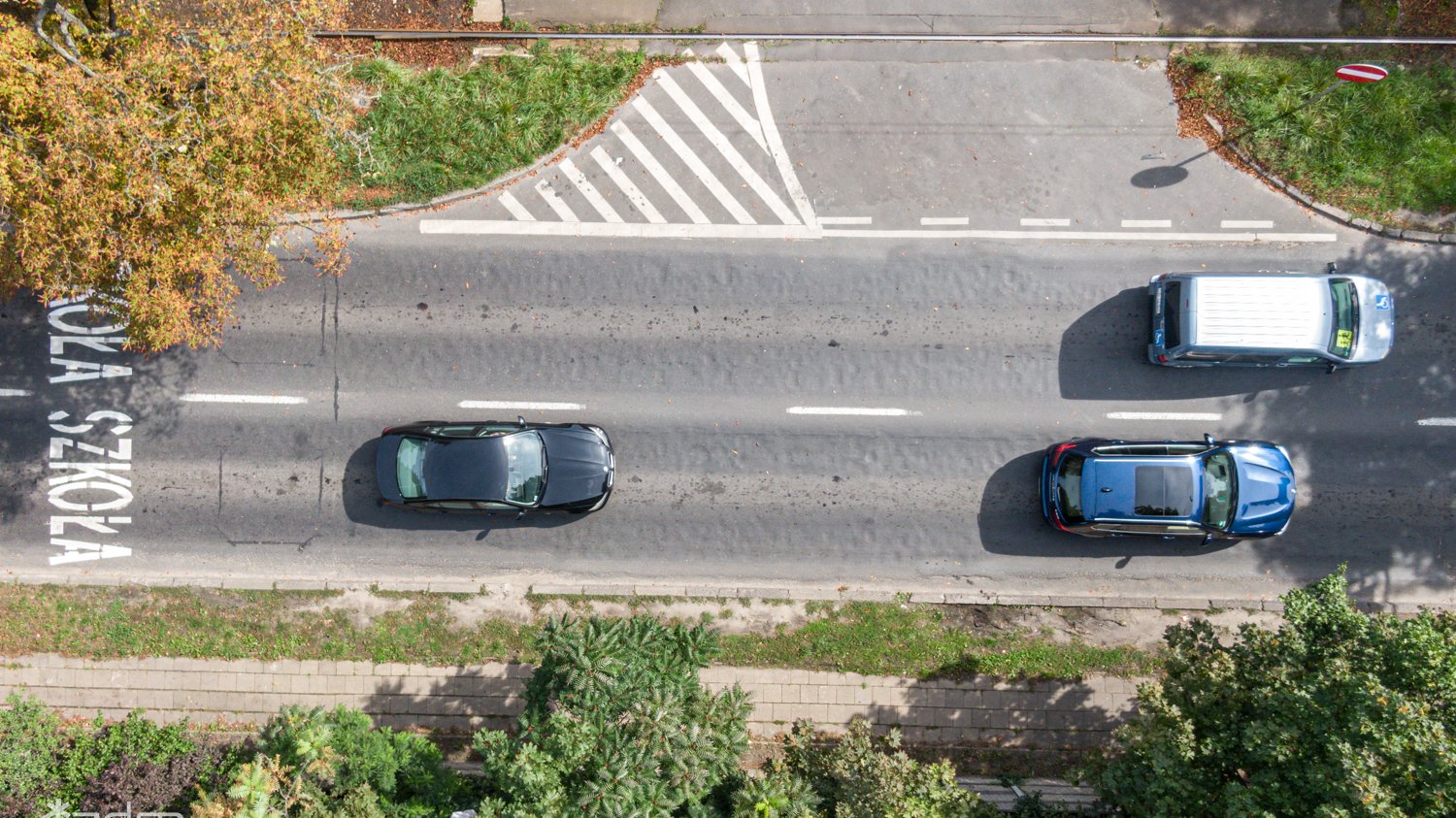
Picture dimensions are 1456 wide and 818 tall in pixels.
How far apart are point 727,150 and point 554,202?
426 centimetres

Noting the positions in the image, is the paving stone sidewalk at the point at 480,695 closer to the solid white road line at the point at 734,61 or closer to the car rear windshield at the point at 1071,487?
the car rear windshield at the point at 1071,487

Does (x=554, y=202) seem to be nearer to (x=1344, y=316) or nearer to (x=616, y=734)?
(x=616, y=734)

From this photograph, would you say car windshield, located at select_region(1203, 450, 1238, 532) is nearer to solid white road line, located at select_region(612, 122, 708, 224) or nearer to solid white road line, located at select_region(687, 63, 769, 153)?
solid white road line, located at select_region(687, 63, 769, 153)

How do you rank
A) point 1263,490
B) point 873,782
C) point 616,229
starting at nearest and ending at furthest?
point 873,782 → point 1263,490 → point 616,229

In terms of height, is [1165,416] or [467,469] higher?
[1165,416]

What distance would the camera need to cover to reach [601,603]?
725 inches

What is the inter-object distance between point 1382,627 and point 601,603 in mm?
14571

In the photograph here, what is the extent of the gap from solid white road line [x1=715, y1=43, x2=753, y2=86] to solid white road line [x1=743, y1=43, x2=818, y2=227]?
0.39 ft

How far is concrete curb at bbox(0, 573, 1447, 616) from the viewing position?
60.2 feet

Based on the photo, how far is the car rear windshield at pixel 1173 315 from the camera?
58.2ft

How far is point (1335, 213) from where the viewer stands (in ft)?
61.8

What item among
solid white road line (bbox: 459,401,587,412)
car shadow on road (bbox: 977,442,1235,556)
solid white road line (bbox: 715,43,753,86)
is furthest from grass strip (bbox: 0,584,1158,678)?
solid white road line (bbox: 715,43,753,86)

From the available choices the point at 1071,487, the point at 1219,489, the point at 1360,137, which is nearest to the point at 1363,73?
the point at 1360,137

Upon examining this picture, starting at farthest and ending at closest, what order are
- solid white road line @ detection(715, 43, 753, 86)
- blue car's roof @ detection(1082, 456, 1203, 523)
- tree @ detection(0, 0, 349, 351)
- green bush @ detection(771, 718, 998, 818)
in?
1. solid white road line @ detection(715, 43, 753, 86)
2. blue car's roof @ detection(1082, 456, 1203, 523)
3. green bush @ detection(771, 718, 998, 818)
4. tree @ detection(0, 0, 349, 351)
